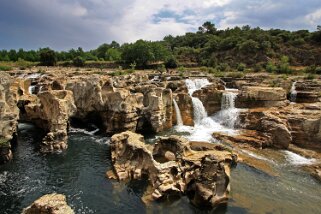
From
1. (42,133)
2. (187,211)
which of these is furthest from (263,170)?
(42,133)

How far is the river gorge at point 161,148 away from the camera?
71.9ft

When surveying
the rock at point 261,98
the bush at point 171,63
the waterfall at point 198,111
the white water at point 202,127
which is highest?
the bush at point 171,63

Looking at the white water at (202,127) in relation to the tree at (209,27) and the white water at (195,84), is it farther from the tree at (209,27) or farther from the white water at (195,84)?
the tree at (209,27)

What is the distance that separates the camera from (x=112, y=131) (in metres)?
37.9

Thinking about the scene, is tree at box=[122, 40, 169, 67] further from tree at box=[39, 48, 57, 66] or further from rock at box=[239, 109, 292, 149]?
rock at box=[239, 109, 292, 149]

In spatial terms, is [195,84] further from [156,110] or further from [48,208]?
[48,208]

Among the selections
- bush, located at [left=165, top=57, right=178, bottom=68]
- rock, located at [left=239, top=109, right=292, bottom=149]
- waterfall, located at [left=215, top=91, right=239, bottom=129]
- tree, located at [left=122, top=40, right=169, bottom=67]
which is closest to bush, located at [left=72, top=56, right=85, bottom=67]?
tree, located at [left=122, top=40, right=169, bottom=67]

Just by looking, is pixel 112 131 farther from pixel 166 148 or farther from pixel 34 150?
pixel 166 148

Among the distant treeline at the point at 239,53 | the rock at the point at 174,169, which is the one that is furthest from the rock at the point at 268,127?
the distant treeline at the point at 239,53

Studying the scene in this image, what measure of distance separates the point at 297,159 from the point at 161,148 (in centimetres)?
1501

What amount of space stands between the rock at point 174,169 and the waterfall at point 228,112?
13.6 metres

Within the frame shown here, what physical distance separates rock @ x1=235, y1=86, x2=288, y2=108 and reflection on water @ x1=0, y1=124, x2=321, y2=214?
14.4 meters

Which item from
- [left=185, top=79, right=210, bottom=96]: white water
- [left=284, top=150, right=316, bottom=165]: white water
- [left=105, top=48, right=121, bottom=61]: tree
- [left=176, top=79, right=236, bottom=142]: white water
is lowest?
[left=284, top=150, right=316, bottom=165]: white water

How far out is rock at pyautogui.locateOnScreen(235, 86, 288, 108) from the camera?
43.8 metres
